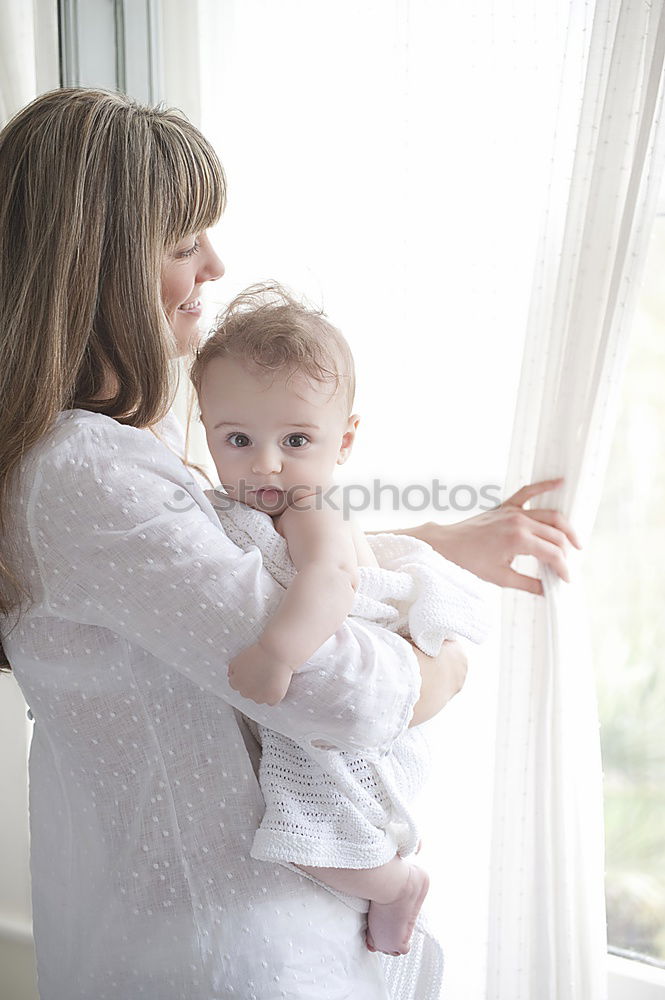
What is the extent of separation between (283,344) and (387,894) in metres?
0.71

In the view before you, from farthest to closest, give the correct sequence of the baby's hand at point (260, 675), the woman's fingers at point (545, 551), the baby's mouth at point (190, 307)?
the woman's fingers at point (545, 551)
the baby's mouth at point (190, 307)
the baby's hand at point (260, 675)

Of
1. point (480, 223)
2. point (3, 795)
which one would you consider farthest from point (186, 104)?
point (3, 795)

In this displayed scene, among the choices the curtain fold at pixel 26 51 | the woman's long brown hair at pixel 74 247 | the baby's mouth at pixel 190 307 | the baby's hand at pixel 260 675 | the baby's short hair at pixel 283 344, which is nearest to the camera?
the baby's hand at pixel 260 675

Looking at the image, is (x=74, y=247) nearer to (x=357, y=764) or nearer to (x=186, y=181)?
(x=186, y=181)

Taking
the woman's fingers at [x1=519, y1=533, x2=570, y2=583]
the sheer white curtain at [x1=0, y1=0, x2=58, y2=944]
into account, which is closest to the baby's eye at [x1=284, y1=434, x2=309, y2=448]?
the woman's fingers at [x1=519, y1=533, x2=570, y2=583]

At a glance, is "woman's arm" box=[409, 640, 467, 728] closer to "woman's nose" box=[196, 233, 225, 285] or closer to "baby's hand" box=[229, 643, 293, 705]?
"baby's hand" box=[229, 643, 293, 705]

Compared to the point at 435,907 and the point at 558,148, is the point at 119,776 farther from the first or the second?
the point at 558,148

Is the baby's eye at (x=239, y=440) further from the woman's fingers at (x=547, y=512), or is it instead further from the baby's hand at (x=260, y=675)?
the woman's fingers at (x=547, y=512)

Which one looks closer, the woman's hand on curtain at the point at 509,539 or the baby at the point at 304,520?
the baby at the point at 304,520

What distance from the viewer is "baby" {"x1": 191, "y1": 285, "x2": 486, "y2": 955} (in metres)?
1.07

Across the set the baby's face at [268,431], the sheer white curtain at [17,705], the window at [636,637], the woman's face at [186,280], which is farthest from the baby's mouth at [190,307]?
the sheer white curtain at [17,705]

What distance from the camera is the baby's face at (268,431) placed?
1.18 meters

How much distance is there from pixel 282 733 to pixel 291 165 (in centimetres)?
120

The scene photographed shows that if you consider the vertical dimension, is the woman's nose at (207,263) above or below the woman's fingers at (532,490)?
above
